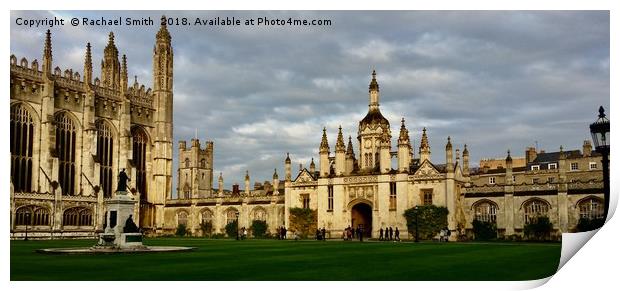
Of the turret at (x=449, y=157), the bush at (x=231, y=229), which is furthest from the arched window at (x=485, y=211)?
the bush at (x=231, y=229)

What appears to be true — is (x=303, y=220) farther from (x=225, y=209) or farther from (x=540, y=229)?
(x=540, y=229)

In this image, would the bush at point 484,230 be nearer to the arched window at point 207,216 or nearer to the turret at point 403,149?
the turret at point 403,149

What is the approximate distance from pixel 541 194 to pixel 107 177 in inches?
1571

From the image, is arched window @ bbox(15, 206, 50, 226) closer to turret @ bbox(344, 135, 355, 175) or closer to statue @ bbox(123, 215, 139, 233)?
turret @ bbox(344, 135, 355, 175)

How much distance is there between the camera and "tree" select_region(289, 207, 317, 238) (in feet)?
181

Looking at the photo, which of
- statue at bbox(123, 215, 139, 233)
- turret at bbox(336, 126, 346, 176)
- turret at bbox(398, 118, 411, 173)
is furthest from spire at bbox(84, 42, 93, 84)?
statue at bbox(123, 215, 139, 233)

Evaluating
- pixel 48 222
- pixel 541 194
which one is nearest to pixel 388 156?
pixel 541 194

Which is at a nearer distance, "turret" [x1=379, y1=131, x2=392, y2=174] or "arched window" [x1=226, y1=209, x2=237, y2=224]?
"turret" [x1=379, y1=131, x2=392, y2=174]

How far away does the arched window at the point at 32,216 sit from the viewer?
5022cm

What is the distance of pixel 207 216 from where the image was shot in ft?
211

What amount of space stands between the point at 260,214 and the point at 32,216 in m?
19.2

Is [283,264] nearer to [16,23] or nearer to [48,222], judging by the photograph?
[16,23]

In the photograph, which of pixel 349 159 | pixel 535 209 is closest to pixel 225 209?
pixel 349 159

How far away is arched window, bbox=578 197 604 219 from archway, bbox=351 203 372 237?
16.6 m
